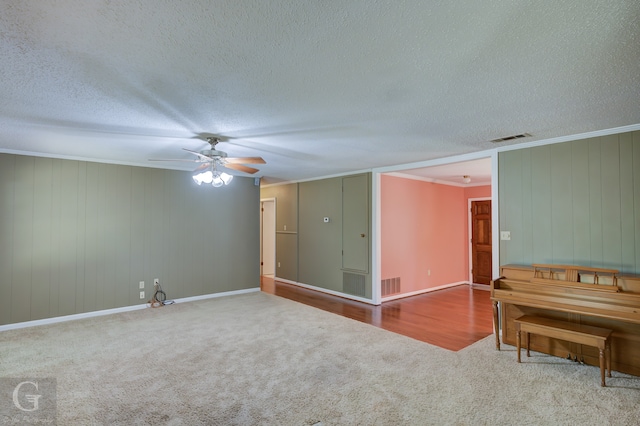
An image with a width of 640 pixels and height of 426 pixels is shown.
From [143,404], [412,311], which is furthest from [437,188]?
[143,404]

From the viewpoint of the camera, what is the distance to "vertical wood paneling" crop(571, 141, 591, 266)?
11.3 feet

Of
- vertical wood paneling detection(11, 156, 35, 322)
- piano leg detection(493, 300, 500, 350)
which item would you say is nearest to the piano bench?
piano leg detection(493, 300, 500, 350)

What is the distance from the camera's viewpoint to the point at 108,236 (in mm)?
5074

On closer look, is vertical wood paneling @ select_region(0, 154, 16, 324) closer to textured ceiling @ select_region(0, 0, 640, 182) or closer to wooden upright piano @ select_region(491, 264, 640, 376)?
textured ceiling @ select_region(0, 0, 640, 182)

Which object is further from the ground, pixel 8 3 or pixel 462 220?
pixel 8 3

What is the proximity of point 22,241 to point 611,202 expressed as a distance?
7.05 m

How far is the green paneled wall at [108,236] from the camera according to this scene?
173 inches

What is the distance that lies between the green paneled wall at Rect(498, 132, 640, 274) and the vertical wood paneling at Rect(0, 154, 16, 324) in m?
6.36

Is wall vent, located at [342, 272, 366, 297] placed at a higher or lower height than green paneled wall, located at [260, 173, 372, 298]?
lower

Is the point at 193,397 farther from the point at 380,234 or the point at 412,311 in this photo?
the point at 380,234

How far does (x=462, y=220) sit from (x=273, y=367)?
238 inches

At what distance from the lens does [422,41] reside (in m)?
1.75

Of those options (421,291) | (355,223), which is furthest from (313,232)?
(421,291)

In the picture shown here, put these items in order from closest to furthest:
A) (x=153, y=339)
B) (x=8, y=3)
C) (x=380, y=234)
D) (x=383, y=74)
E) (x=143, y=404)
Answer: (x=8, y=3), (x=383, y=74), (x=143, y=404), (x=153, y=339), (x=380, y=234)
